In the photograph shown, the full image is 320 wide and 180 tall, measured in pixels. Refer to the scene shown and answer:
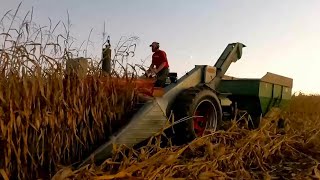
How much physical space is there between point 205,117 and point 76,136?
6.79 ft

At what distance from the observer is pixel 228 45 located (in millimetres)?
7352

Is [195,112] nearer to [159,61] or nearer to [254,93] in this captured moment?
[159,61]

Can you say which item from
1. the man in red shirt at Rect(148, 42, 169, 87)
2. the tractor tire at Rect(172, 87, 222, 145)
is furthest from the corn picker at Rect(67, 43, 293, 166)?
the man in red shirt at Rect(148, 42, 169, 87)

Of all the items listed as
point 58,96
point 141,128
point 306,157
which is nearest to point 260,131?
point 306,157

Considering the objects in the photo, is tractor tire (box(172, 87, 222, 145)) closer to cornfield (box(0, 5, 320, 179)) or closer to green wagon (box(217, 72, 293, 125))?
cornfield (box(0, 5, 320, 179))

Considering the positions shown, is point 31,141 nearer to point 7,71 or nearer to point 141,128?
point 7,71

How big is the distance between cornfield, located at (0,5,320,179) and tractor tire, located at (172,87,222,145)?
0.30 metres

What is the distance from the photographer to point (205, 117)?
17.4 ft

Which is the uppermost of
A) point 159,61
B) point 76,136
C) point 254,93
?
point 159,61

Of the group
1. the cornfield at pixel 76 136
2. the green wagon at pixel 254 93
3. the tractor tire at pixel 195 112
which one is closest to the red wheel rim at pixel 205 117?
the tractor tire at pixel 195 112

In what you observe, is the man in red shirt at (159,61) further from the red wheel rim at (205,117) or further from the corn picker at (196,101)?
the red wheel rim at (205,117)

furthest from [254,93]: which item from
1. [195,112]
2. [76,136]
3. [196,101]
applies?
[76,136]

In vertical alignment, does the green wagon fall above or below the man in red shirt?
below

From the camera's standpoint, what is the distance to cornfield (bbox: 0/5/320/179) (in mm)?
3293
